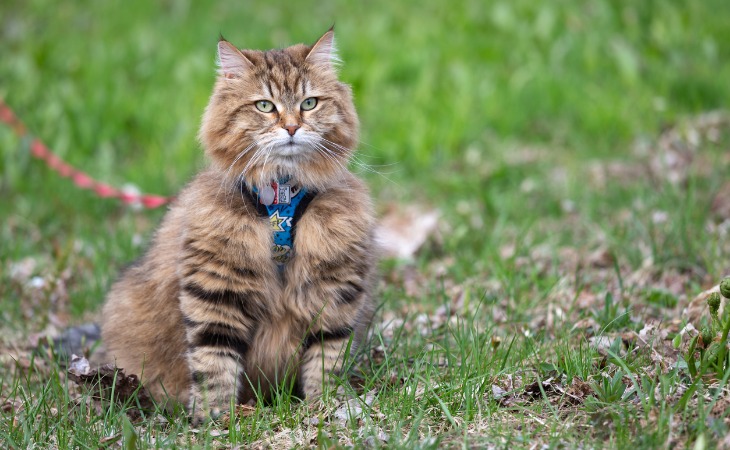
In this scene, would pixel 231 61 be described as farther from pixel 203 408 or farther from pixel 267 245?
pixel 203 408

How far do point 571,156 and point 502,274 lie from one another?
2.36 m

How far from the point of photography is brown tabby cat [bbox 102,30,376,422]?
3.12 meters

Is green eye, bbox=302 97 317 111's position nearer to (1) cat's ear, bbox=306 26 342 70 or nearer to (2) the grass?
(1) cat's ear, bbox=306 26 342 70

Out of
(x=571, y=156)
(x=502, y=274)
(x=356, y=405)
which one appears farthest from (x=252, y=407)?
(x=571, y=156)

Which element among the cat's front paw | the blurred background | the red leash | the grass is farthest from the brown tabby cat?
the red leash

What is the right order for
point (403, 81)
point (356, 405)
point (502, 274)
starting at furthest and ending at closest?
point (403, 81)
point (502, 274)
point (356, 405)

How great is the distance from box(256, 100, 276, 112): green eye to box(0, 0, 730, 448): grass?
894 millimetres

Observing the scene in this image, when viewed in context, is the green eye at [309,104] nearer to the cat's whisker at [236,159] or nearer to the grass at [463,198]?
the cat's whisker at [236,159]

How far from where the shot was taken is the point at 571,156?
6.40m

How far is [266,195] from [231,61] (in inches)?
21.9

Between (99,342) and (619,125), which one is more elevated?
(619,125)

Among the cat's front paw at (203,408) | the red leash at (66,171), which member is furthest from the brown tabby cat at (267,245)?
the red leash at (66,171)

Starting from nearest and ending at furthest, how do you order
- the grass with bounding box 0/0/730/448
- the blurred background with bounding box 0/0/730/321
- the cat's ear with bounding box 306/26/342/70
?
the grass with bounding box 0/0/730/448, the cat's ear with bounding box 306/26/342/70, the blurred background with bounding box 0/0/730/321

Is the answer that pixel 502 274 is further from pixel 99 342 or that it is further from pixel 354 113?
pixel 99 342
